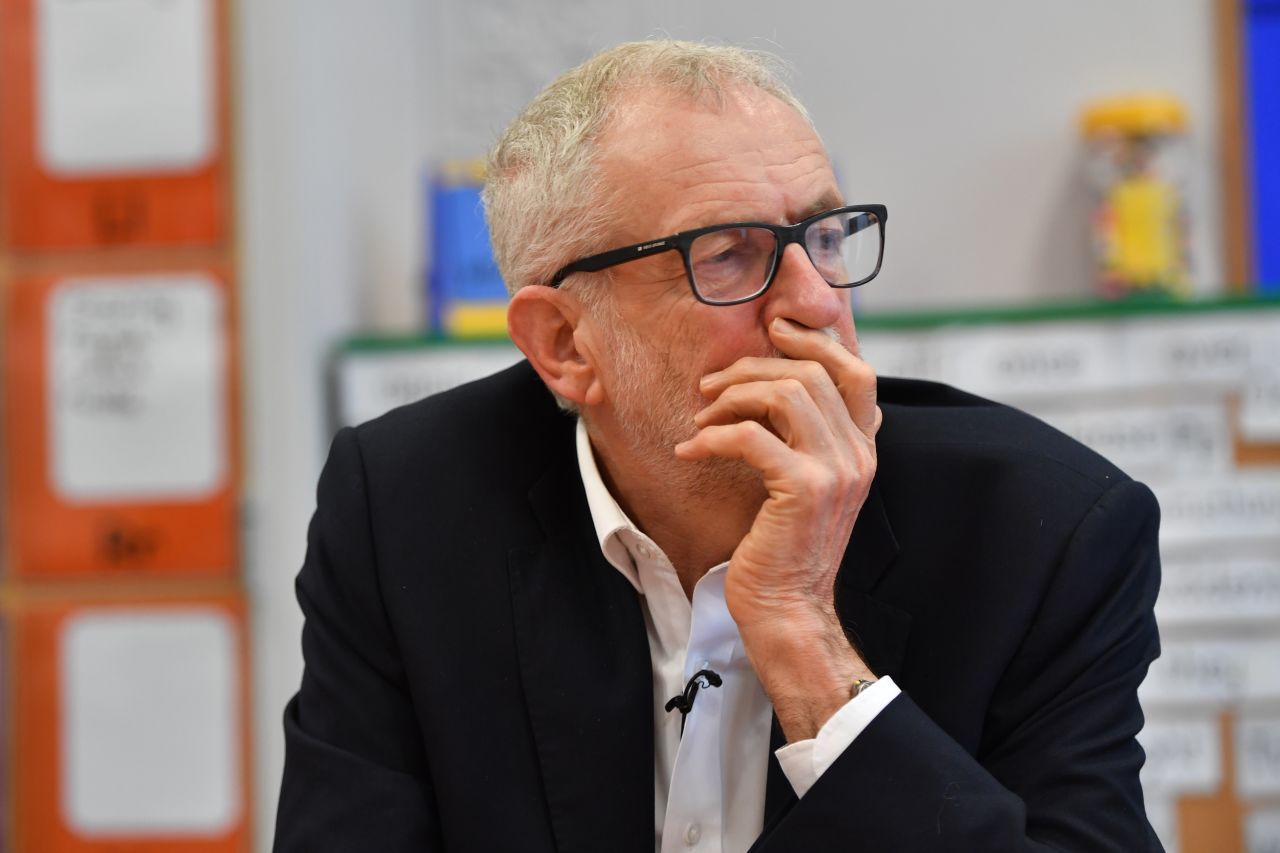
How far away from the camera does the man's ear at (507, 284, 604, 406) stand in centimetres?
146

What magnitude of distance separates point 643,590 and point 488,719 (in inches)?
8.7

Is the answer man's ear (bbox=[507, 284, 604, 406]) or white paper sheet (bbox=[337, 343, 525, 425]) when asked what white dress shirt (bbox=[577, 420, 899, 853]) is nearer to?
man's ear (bbox=[507, 284, 604, 406])

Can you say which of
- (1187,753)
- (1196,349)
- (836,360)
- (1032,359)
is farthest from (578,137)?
(1187,753)

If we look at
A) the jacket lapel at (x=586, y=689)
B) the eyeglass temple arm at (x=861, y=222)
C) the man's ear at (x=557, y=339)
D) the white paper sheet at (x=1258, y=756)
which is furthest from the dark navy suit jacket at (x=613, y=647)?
the white paper sheet at (x=1258, y=756)

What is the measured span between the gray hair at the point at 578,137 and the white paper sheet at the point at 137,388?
1.45 meters

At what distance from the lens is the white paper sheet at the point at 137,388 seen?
2744 mm

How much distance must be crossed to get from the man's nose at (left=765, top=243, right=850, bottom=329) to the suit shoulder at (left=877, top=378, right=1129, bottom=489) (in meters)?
0.21

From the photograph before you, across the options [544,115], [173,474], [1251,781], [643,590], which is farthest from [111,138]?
[1251,781]

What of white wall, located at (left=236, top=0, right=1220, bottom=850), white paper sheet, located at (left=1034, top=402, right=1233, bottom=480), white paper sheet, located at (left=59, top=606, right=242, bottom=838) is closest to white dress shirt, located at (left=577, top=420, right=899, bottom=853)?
white paper sheet, located at (left=1034, top=402, right=1233, bottom=480)

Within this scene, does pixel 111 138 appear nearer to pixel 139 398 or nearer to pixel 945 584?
pixel 139 398

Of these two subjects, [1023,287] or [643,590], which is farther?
[1023,287]

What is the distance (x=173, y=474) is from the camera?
2750mm

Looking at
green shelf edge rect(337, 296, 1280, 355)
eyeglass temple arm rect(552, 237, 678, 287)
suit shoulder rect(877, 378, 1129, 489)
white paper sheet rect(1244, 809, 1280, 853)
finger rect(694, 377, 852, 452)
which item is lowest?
white paper sheet rect(1244, 809, 1280, 853)

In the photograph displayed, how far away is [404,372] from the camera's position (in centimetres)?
270
